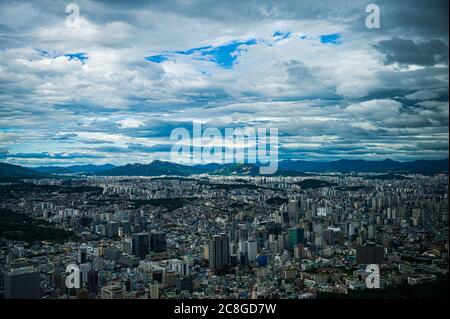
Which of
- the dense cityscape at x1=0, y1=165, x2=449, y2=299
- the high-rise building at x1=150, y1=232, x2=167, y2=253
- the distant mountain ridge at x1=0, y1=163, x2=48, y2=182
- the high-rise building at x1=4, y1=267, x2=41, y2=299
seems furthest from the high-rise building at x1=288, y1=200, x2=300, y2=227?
the distant mountain ridge at x1=0, y1=163, x2=48, y2=182

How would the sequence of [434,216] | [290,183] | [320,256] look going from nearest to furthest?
[434,216]
[320,256]
[290,183]

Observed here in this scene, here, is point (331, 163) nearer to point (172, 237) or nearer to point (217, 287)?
point (172, 237)

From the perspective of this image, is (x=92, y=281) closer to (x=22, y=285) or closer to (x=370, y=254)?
(x=22, y=285)

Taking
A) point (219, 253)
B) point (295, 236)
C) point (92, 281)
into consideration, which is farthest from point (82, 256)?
point (295, 236)
